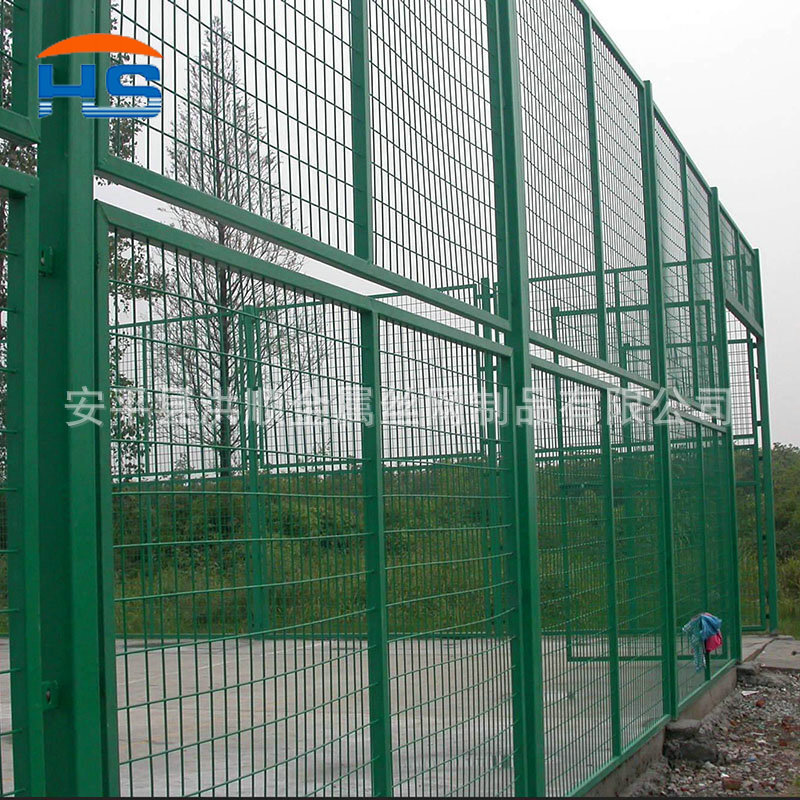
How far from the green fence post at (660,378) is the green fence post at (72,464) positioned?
18.2ft

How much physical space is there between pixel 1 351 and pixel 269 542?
826 millimetres

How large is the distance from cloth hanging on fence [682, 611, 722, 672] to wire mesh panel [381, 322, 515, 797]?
406 cm

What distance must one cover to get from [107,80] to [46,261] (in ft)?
1.41

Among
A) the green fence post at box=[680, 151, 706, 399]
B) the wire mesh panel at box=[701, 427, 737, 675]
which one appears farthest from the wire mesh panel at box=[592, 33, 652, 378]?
the wire mesh panel at box=[701, 427, 737, 675]

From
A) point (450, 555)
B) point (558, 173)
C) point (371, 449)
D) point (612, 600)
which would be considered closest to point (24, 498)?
point (371, 449)

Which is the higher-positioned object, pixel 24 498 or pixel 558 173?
pixel 558 173

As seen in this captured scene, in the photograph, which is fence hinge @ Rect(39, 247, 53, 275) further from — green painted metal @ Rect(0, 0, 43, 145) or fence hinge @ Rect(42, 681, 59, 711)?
fence hinge @ Rect(42, 681, 59, 711)

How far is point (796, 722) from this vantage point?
8461 mm

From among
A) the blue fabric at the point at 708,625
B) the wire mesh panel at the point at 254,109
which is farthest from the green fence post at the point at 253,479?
the blue fabric at the point at 708,625

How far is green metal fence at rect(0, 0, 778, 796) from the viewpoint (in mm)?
2199

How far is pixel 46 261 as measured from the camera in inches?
87.4

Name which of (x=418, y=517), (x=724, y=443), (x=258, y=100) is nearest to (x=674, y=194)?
(x=724, y=443)

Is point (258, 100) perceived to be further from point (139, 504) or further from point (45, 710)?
point (45, 710)

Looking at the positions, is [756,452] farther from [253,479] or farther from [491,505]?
[253,479]
